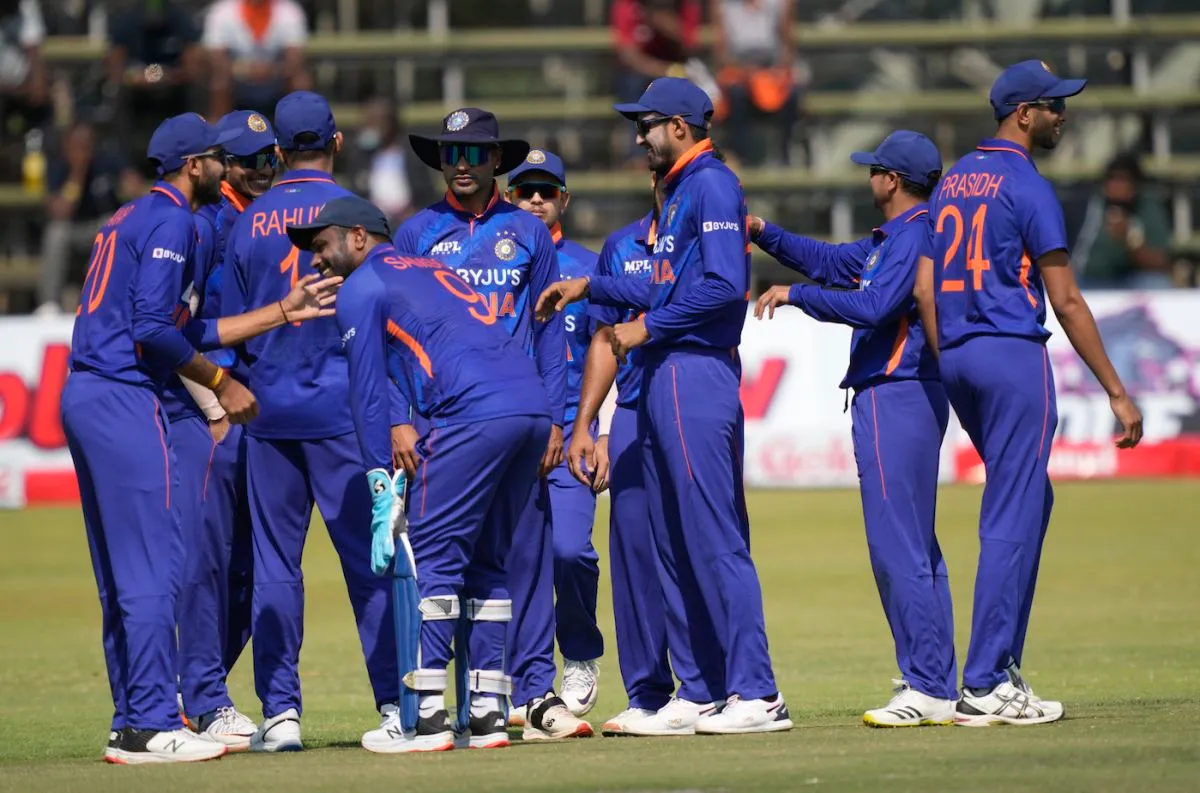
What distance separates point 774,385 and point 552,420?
1237 cm

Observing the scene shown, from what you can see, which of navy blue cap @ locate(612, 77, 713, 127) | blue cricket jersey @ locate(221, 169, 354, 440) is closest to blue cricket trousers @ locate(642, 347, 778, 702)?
navy blue cap @ locate(612, 77, 713, 127)

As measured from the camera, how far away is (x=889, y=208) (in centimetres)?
877

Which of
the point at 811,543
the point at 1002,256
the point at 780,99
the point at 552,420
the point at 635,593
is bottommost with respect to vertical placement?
the point at 811,543

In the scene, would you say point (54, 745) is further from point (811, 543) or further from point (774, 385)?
point (774, 385)

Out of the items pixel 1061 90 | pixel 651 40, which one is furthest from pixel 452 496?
pixel 651 40

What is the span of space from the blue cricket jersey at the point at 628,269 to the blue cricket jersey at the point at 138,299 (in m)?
1.93

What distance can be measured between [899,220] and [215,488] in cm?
332

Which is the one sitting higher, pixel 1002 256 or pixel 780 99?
pixel 780 99

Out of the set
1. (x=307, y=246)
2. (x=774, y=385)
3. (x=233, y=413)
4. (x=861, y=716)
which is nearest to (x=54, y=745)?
(x=233, y=413)

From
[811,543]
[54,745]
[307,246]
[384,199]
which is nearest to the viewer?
[307,246]

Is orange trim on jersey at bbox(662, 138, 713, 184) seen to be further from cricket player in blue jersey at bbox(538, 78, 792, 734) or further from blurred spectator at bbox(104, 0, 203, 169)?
blurred spectator at bbox(104, 0, 203, 169)

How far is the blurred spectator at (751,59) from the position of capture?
23.2 m

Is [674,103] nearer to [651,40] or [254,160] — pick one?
[254,160]

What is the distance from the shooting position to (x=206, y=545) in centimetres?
868
